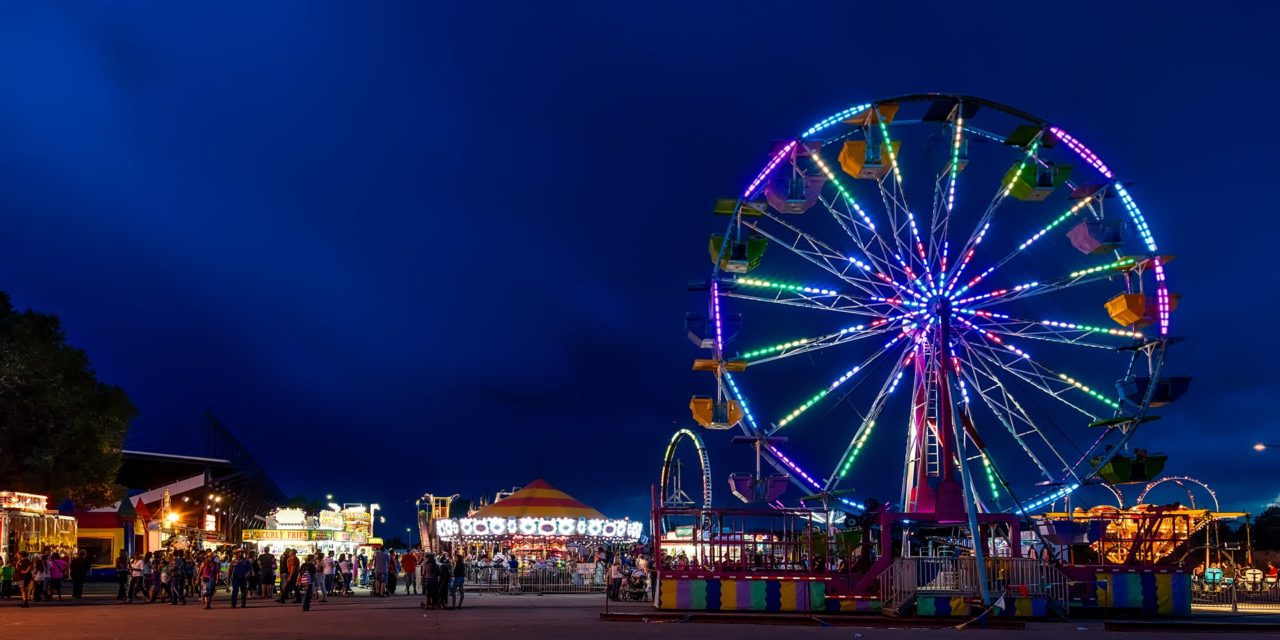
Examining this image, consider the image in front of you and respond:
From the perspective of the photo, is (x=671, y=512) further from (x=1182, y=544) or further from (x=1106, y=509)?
(x=1106, y=509)

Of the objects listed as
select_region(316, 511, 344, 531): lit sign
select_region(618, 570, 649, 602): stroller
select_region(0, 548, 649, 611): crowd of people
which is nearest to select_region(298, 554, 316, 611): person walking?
select_region(0, 548, 649, 611): crowd of people

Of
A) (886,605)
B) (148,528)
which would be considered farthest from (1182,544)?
(148,528)

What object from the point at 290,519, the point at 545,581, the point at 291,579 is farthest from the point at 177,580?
the point at 290,519

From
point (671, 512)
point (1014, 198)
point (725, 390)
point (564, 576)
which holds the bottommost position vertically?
point (564, 576)

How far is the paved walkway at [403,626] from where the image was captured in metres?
18.4

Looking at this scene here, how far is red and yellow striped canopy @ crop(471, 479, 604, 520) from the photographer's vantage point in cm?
4994

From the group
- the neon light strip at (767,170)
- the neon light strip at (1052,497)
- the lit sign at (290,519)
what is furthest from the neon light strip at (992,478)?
the lit sign at (290,519)

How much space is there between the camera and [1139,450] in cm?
2878

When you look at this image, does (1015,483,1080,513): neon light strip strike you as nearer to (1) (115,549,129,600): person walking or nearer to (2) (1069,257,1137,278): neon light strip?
(2) (1069,257,1137,278): neon light strip

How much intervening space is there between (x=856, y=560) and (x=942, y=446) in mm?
3183

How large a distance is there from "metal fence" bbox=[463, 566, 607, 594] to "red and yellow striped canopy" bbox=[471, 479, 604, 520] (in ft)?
24.3

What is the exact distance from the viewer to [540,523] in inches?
1948

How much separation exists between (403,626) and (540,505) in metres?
29.8

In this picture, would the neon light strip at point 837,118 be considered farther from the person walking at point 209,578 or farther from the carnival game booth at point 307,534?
the carnival game booth at point 307,534
